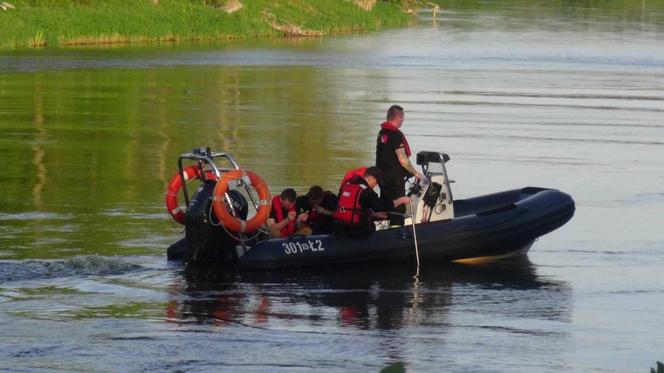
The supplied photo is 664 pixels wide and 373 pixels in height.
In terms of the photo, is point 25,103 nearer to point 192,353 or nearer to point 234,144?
point 234,144

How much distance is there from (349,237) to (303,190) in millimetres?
5806

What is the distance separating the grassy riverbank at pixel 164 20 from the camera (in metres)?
57.6

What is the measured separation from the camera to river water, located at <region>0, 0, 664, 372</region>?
12.7m

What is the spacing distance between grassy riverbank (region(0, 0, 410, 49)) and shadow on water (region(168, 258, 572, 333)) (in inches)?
1596

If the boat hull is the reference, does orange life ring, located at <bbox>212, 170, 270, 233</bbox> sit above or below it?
above

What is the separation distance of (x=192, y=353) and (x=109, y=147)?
14907mm

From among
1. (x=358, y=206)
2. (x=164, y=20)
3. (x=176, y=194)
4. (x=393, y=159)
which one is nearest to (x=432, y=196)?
(x=393, y=159)

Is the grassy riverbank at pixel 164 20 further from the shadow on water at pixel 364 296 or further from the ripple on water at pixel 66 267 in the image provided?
the shadow on water at pixel 364 296

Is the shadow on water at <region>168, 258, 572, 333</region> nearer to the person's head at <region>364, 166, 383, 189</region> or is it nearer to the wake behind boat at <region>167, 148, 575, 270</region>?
the wake behind boat at <region>167, 148, 575, 270</region>

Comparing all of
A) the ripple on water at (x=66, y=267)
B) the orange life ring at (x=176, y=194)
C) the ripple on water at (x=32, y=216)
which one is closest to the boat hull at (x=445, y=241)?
the orange life ring at (x=176, y=194)

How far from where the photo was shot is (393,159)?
16.5 metres

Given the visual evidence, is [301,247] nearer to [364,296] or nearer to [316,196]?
[316,196]

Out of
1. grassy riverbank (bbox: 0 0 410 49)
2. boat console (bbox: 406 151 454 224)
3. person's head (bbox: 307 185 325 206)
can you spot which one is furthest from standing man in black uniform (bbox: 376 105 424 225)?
grassy riverbank (bbox: 0 0 410 49)

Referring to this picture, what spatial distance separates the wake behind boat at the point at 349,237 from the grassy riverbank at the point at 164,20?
131ft
